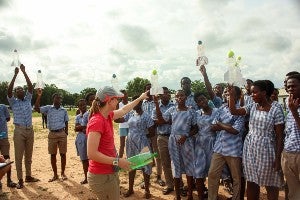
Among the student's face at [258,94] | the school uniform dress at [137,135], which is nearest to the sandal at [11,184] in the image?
the school uniform dress at [137,135]

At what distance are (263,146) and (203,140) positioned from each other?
1645 millimetres

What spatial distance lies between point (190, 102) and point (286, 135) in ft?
9.02

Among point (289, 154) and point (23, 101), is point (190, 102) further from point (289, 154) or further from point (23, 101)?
point (23, 101)

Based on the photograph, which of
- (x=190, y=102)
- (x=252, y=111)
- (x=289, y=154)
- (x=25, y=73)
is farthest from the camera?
A: (x=25, y=73)

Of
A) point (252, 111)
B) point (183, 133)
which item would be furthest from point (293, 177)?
point (183, 133)

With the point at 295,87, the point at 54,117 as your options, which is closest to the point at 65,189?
the point at 54,117

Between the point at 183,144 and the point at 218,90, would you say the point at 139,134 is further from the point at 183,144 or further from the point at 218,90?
the point at 218,90

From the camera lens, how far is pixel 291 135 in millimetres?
4371

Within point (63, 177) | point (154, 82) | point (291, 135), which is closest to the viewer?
point (291, 135)

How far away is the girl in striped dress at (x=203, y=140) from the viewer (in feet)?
20.2

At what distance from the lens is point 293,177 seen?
4.37 metres

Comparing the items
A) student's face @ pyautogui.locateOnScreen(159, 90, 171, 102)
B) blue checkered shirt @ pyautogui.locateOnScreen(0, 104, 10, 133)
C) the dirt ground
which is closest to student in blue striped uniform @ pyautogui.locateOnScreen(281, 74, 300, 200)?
the dirt ground

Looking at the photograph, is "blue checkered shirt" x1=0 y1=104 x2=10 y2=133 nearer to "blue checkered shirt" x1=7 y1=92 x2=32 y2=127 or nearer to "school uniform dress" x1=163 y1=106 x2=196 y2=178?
"blue checkered shirt" x1=7 y1=92 x2=32 y2=127

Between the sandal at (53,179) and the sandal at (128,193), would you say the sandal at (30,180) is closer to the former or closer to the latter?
the sandal at (53,179)
